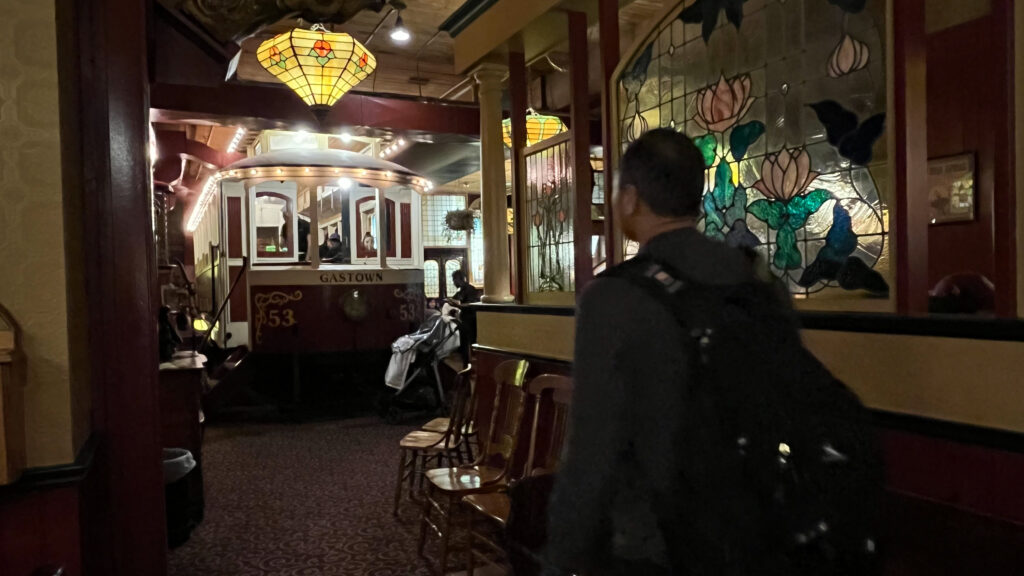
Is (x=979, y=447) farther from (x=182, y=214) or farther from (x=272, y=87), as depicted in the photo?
(x=182, y=214)

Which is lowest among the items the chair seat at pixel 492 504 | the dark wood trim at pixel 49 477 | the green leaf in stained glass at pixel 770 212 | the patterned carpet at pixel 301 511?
the patterned carpet at pixel 301 511

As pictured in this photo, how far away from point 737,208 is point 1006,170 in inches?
40.5

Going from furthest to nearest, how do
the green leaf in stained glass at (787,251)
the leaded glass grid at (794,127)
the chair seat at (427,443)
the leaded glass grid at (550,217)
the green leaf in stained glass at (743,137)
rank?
1. the chair seat at (427,443)
2. the leaded glass grid at (550,217)
3. the green leaf in stained glass at (743,137)
4. the green leaf in stained glass at (787,251)
5. the leaded glass grid at (794,127)

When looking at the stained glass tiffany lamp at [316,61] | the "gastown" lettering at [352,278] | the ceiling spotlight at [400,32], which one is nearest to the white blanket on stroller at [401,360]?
the "gastown" lettering at [352,278]

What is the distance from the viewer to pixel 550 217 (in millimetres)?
4129

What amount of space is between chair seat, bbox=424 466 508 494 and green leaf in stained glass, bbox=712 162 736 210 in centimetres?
158

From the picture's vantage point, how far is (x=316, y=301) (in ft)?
26.0

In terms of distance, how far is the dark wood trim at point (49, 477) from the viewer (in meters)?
1.81

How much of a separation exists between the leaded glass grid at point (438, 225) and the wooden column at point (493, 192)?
10.0m

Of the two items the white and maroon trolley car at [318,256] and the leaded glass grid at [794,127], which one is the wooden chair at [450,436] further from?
the white and maroon trolley car at [318,256]

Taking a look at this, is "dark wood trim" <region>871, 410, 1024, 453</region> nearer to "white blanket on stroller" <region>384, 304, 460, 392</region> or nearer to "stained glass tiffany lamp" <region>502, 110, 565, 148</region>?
"stained glass tiffany lamp" <region>502, 110, 565, 148</region>

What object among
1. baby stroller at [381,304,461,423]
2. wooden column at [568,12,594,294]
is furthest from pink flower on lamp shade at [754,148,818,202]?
baby stroller at [381,304,461,423]

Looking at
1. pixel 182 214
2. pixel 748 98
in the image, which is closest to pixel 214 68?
pixel 748 98

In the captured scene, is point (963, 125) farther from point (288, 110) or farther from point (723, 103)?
point (288, 110)
